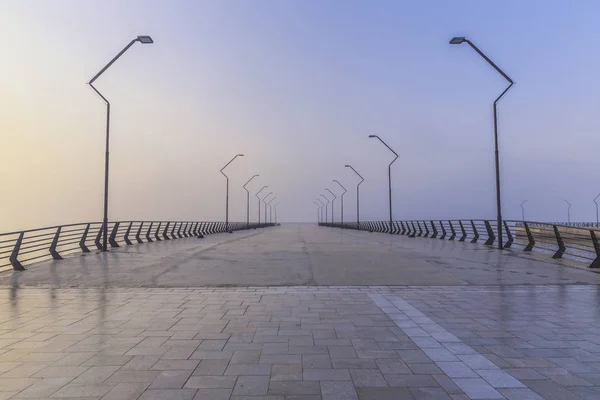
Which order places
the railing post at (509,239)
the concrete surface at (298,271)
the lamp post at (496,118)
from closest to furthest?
the concrete surface at (298,271)
the lamp post at (496,118)
the railing post at (509,239)

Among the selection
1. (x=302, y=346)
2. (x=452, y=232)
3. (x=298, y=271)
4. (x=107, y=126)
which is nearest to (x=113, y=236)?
(x=107, y=126)

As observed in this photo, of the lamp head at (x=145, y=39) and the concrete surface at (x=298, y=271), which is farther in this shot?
the lamp head at (x=145, y=39)

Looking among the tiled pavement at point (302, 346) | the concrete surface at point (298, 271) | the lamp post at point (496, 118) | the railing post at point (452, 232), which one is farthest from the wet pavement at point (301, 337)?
the railing post at point (452, 232)

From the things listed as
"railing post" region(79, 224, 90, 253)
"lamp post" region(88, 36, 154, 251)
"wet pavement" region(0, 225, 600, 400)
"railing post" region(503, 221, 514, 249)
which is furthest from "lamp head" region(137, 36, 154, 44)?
"railing post" region(503, 221, 514, 249)

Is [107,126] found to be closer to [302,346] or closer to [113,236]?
[113,236]

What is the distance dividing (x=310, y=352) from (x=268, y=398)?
54.6 inches

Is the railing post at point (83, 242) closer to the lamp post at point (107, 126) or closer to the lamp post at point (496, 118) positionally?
the lamp post at point (107, 126)

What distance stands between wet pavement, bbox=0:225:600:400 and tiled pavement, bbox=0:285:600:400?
0.02 meters

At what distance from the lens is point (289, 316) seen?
7066 millimetres

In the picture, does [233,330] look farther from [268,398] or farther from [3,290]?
[3,290]

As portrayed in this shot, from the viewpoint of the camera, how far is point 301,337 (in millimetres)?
5797

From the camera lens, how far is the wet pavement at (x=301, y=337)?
4.10 meters

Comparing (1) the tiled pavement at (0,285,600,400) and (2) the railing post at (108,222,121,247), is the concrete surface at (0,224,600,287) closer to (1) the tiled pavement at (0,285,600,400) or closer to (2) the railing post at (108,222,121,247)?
(1) the tiled pavement at (0,285,600,400)

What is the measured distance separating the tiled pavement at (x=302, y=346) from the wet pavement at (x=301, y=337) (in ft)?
0.08
